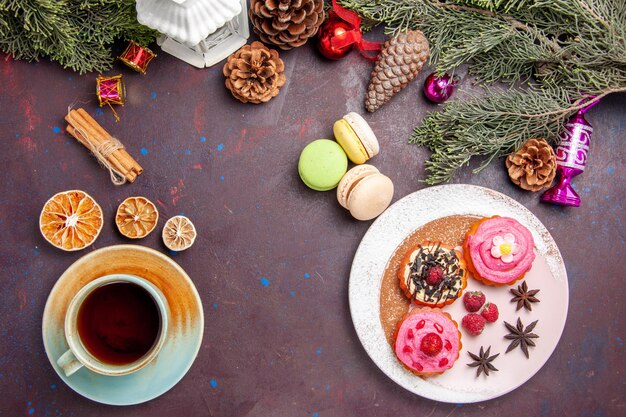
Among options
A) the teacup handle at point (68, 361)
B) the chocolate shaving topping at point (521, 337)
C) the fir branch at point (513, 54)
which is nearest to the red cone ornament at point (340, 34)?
the fir branch at point (513, 54)

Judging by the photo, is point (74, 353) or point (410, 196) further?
point (410, 196)

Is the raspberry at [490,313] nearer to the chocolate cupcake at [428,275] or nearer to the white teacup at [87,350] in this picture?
the chocolate cupcake at [428,275]

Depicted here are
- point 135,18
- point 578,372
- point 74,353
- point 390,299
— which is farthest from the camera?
point 578,372

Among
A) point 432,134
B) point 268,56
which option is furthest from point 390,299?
A: point 268,56

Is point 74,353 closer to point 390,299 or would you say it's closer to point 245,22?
point 390,299

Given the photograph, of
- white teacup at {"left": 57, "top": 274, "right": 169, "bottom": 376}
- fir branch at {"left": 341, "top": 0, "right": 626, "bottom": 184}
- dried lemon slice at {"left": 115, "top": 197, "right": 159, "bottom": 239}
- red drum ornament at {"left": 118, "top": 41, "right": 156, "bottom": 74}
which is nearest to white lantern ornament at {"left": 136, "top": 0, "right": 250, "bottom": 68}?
red drum ornament at {"left": 118, "top": 41, "right": 156, "bottom": 74}

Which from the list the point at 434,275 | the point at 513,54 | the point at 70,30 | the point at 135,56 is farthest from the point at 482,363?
the point at 70,30

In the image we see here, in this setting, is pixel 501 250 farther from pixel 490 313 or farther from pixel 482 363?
pixel 482 363
